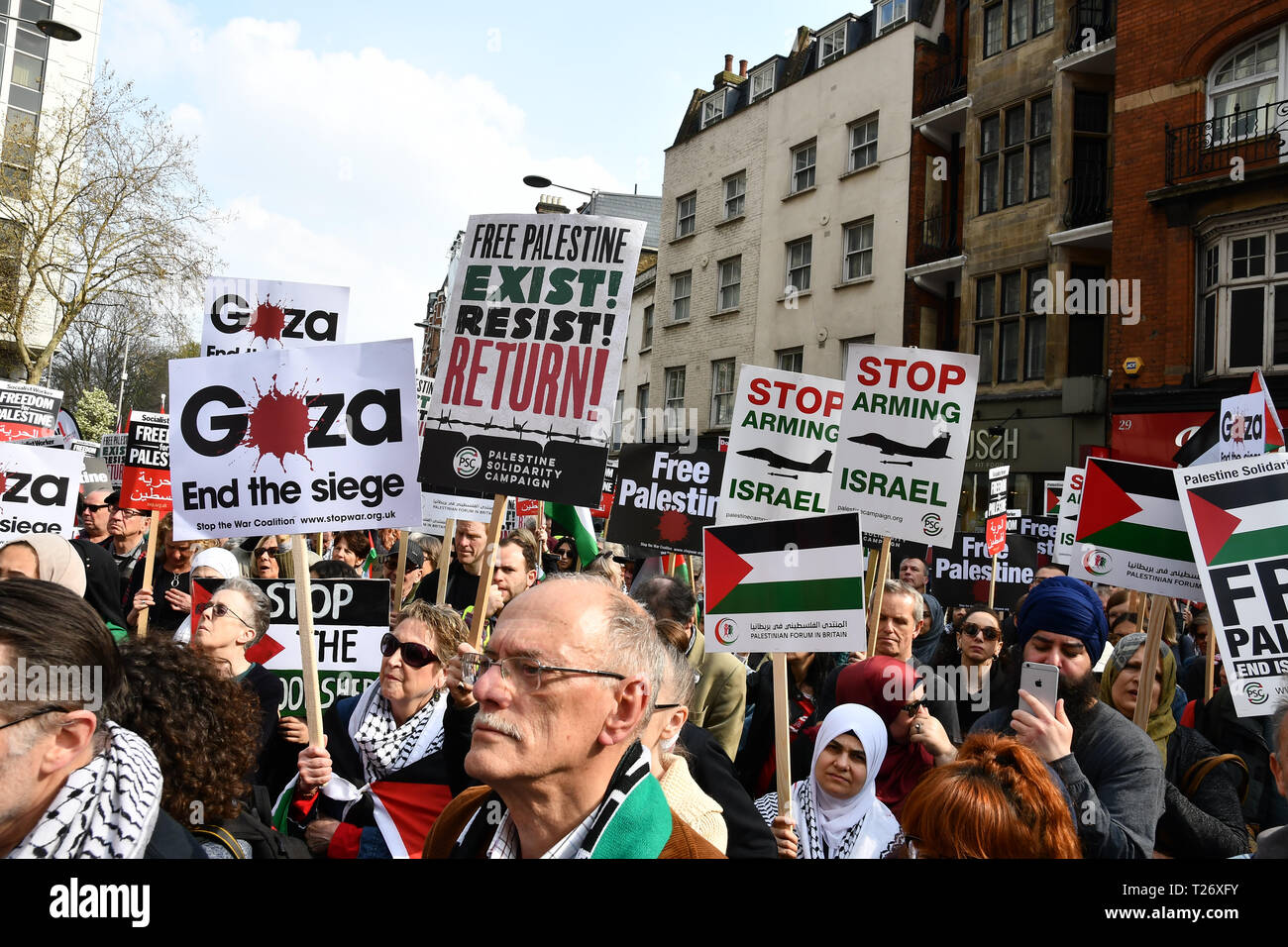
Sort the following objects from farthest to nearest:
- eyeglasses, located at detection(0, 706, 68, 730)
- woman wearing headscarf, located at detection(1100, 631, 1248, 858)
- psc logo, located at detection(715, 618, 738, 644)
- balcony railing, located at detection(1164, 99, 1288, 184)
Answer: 1. balcony railing, located at detection(1164, 99, 1288, 184)
2. psc logo, located at detection(715, 618, 738, 644)
3. woman wearing headscarf, located at detection(1100, 631, 1248, 858)
4. eyeglasses, located at detection(0, 706, 68, 730)

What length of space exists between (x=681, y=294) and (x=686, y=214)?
251 cm

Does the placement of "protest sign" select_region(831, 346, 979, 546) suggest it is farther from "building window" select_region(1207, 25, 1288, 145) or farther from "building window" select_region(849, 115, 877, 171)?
"building window" select_region(849, 115, 877, 171)

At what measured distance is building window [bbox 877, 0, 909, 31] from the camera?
24.0 meters

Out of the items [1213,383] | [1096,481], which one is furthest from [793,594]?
[1213,383]

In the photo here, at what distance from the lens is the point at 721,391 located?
2816 cm

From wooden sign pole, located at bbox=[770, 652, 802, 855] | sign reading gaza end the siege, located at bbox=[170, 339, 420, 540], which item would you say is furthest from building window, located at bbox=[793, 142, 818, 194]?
wooden sign pole, located at bbox=[770, 652, 802, 855]

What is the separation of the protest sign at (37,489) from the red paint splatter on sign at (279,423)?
7.93 feet

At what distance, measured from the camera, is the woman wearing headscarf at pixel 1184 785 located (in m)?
3.32

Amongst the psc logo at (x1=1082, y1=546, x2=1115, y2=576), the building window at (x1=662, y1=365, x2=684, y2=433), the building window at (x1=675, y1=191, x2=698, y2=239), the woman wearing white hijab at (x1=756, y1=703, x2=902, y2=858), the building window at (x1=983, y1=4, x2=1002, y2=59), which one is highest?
the building window at (x1=983, y1=4, x2=1002, y2=59)

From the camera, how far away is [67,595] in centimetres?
197

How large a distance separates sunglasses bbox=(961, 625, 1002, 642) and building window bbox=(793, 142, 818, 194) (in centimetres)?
2188

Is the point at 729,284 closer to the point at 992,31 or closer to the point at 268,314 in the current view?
the point at 992,31

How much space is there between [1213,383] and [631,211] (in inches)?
1171
